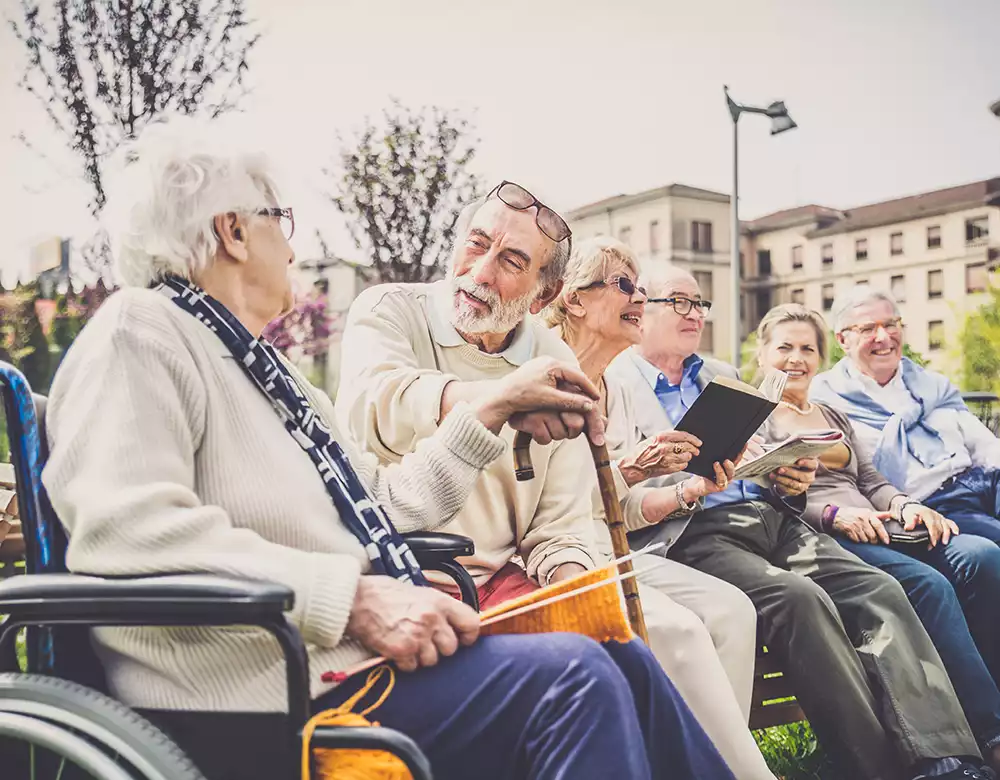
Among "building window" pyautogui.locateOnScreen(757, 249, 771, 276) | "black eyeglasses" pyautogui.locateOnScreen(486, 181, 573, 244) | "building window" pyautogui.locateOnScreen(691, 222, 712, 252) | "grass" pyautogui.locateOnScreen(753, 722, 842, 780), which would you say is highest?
"building window" pyautogui.locateOnScreen(691, 222, 712, 252)

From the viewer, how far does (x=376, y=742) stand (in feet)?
4.48

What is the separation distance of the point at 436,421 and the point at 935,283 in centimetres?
4124

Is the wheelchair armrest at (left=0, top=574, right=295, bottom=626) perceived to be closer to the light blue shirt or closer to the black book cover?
the black book cover

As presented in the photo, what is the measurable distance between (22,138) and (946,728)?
5544mm

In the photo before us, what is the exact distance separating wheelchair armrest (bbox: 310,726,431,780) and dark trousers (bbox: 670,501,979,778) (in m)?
1.67

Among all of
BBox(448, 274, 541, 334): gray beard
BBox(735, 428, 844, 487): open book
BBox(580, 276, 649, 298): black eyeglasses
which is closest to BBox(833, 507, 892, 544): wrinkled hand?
BBox(735, 428, 844, 487): open book

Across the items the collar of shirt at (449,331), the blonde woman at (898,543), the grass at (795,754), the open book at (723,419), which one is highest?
the collar of shirt at (449,331)

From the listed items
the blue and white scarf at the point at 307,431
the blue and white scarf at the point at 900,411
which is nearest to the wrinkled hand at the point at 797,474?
the blue and white scarf at the point at 900,411

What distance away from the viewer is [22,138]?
580cm

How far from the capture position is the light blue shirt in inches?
126

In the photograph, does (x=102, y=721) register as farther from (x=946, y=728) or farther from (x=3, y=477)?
(x=946, y=728)

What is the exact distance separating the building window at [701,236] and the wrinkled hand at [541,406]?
3936 cm

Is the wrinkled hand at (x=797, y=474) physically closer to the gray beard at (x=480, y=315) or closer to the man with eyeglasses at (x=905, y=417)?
the man with eyeglasses at (x=905, y=417)

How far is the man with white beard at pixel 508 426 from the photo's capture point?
7.67ft
